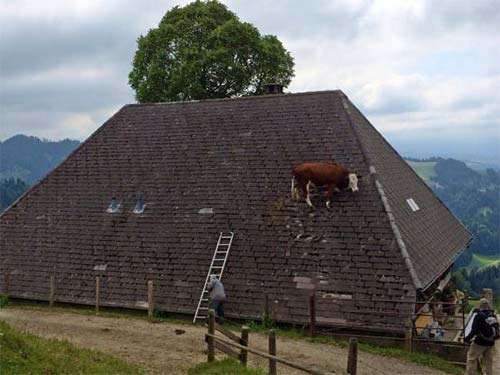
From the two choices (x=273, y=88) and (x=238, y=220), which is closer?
(x=238, y=220)

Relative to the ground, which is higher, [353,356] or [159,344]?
[353,356]

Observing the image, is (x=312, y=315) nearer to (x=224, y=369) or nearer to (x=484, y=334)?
(x=224, y=369)

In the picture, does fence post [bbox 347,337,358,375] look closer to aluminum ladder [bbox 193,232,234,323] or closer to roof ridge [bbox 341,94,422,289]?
roof ridge [bbox 341,94,422,289]

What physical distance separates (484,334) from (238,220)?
30.4 ft

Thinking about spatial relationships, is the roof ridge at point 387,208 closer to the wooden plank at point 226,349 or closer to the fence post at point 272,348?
the fence post at point 272,348

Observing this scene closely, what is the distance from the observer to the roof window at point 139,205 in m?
21.3

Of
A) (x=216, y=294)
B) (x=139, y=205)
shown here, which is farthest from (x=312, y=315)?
(x=139, y=205)

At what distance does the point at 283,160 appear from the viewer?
68.7ft

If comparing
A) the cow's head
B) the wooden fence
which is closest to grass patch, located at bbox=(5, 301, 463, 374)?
the wooden fence

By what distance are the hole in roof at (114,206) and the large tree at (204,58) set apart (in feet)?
48.1

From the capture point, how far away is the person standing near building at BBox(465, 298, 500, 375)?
1277 cm

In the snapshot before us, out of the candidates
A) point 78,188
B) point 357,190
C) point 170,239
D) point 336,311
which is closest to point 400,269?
point 336,311

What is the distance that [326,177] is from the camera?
746 inches

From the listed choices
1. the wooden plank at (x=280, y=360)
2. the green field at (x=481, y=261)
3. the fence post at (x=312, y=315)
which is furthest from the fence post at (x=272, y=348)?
the green field at (x=481, y=261)
